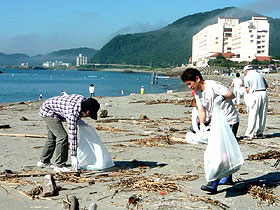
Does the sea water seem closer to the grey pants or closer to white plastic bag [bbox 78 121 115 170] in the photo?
the grey pants

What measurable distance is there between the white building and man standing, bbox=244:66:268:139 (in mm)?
124595

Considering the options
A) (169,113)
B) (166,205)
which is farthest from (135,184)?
(169,113)

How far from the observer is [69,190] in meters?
5.62

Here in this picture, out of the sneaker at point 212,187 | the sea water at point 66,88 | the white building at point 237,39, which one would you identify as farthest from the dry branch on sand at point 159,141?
the white building at point 237,39

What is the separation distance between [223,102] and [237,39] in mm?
136264

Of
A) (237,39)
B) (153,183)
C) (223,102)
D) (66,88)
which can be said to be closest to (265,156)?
(223,102)

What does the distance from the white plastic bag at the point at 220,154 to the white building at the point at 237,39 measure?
5102 inches

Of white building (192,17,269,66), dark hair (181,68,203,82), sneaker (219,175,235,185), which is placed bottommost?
sneaker (219,175,235,185)

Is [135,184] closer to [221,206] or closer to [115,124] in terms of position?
[221,206]

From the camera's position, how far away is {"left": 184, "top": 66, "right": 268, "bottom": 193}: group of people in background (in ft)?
18.1

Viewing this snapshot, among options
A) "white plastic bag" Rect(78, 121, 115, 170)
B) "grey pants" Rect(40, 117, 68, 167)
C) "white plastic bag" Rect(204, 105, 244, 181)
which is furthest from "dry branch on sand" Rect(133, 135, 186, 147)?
"white plastic bag" Rect(204, 105, 244, 181)

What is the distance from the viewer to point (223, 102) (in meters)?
6.74

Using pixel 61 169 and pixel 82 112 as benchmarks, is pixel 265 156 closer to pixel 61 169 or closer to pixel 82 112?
pixel 82 112

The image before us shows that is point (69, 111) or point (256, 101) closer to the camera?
point (69, 111)
